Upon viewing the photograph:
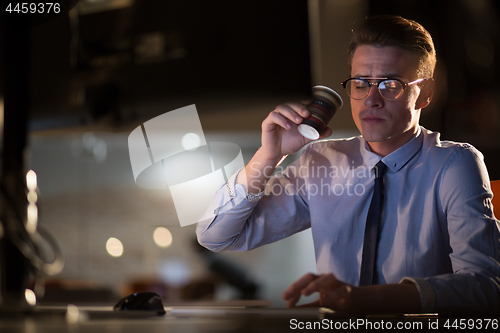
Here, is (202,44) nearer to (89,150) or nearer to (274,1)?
(274,1)

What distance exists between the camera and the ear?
873 millimetres

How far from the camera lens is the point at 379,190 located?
82 centimetres

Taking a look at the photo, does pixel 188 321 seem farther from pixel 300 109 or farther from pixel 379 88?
pixel 379 88

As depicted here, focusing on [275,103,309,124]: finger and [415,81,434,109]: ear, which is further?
[415,81,434,109]: ear

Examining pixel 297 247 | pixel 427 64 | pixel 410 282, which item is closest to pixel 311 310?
pixel 410 282

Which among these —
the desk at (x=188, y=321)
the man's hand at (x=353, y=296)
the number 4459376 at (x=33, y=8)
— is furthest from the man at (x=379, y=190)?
the number 4459376 at (x=33, y=8)

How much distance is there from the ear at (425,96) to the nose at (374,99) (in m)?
0.12

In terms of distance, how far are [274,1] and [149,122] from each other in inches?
17.9

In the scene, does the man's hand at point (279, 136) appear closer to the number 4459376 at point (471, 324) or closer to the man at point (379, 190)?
the man at point (379, 190)

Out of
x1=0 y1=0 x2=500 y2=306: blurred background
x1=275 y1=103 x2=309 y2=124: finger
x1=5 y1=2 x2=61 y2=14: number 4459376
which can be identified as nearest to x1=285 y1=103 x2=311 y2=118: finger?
x1=275 y1=103 x2=309 y2=124: finger

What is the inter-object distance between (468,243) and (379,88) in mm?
364

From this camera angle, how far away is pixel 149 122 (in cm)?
95

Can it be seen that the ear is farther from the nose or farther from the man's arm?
the man's arm

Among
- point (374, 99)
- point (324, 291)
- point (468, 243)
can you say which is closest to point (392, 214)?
point (468, 243)
